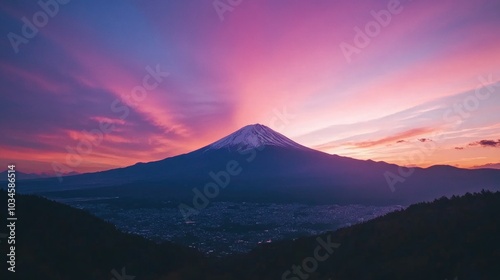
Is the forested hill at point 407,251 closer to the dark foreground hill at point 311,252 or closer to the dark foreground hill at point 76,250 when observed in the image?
the dark foreground hill at point 311,252

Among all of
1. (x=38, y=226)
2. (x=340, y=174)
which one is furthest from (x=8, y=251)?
(x=340, y=174)

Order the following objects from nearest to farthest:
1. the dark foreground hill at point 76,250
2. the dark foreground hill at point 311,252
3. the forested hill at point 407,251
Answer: the forested hill at point 407,251 → the dark foreground hill at point 311,252 → the dark foreground hill at point 76,250

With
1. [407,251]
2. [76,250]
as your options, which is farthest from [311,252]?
[76,250]

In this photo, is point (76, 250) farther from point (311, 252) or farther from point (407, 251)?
point (407, 251)

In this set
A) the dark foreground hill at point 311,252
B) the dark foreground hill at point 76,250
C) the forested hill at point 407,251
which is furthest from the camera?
the dark foreground hill at point 76,250

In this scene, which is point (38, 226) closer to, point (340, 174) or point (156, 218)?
point (156, 218)

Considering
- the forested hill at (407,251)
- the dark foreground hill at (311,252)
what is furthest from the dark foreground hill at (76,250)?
the forested hill at (407,251)

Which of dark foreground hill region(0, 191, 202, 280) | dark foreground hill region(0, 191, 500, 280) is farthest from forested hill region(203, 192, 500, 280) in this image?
dark foreground hill region(0, 191, 202, 280)

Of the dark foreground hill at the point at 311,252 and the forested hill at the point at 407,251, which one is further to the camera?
the dark foreground hill at the point at 311,252
